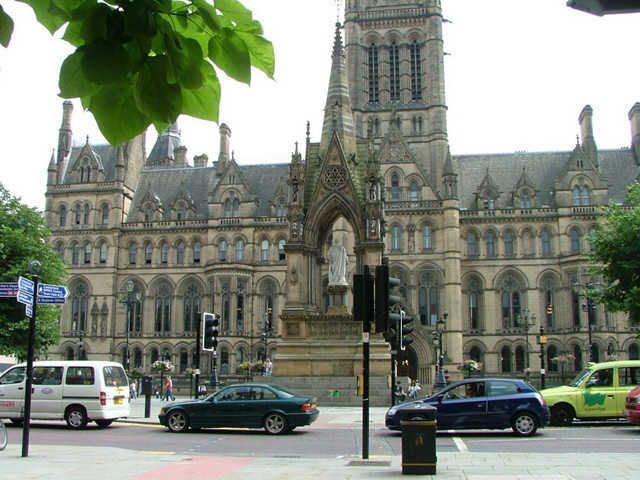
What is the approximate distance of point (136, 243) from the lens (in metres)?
59.3

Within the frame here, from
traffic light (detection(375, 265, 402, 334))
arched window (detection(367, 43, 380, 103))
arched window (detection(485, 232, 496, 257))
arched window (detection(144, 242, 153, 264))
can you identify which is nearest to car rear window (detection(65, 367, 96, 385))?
traffic light (detection(375, 265, 402, 334))

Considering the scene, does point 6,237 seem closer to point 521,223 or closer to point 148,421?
point 148,421

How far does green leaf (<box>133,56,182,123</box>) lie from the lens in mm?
2541

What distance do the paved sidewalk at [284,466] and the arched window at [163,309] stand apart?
1743 inches

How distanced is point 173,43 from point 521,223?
55251mm

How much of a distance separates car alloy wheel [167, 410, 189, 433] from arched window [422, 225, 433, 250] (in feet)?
123

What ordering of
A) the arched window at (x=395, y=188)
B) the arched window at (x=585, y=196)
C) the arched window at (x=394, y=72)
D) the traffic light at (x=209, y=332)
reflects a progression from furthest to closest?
the arched window at (x=394, y=72) → the arched window at (x=395, y=188) → the arched window at (x=585, y=196) → the traffic light at (x=209, y=332)

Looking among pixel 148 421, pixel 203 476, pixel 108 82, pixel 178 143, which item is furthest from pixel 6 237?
pixel 178 143

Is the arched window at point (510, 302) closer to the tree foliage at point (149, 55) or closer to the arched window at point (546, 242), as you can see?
the arched window at point (546, 242)

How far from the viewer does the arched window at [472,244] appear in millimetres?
55469

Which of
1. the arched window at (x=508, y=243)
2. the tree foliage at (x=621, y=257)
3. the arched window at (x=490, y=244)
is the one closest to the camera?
the tree foliage at (x=621, y=257)

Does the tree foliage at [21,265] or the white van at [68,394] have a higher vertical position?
the tree foliage at [21,265]

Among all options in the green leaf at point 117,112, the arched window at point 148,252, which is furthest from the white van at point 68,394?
the arched window at point 148,252

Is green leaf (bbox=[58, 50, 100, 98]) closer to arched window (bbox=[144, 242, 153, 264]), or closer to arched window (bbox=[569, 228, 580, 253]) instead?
arched window (bbox=[569, 228, 580, 253])
